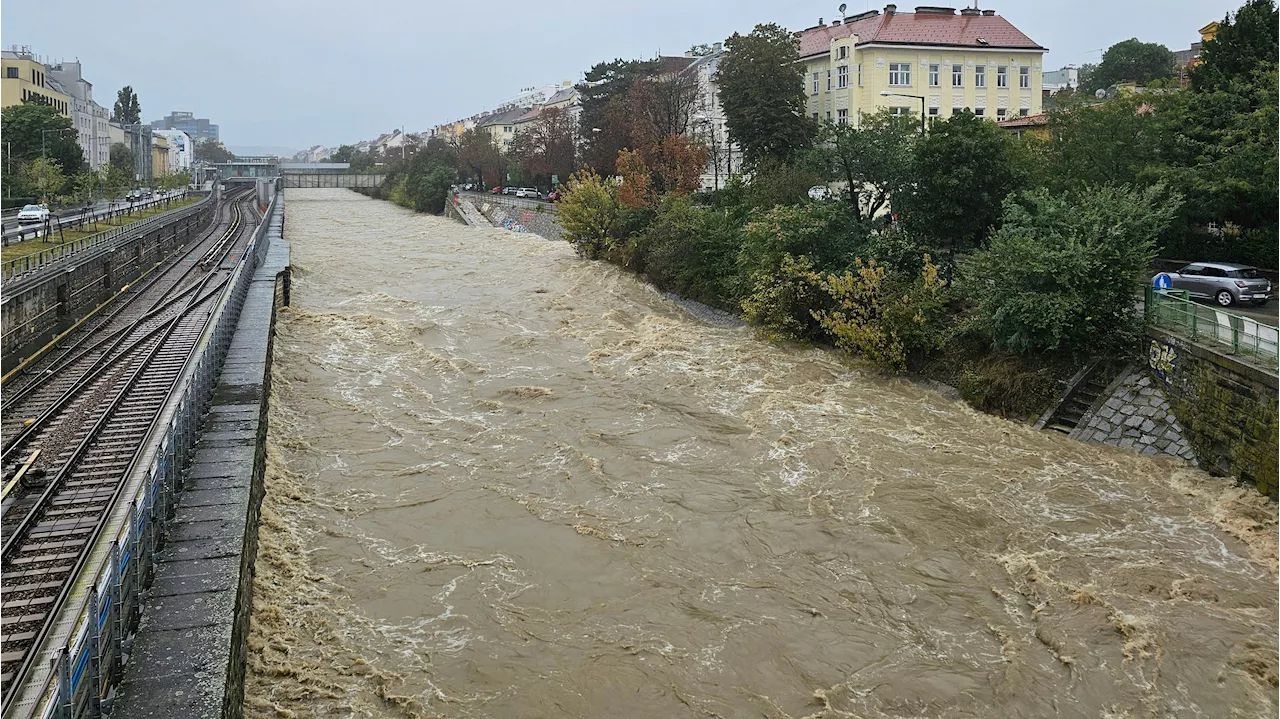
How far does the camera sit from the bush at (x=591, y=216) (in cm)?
4691

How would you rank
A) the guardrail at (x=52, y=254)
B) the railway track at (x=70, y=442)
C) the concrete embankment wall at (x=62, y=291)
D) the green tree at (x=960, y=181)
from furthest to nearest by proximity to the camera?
the guardrail at (x=52, y=254) < the green tree at (x=960, y=181) < the concrete embankment wall at (x=62, y=291) < the railway track at (x=70, y=442)

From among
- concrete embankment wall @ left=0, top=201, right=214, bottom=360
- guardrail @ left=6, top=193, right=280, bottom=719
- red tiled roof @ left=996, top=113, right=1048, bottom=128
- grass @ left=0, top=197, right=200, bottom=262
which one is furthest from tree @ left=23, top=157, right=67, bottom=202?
red tiled roof @ left=996, top=113, right=1048, bottom=128

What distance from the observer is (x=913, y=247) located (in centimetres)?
2605

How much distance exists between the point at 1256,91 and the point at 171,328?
1218 inches

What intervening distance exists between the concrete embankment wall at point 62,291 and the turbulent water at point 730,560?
7320 mm

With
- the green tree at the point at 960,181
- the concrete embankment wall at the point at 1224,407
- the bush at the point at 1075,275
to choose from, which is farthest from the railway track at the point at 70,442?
the green tree at the point at 960,181

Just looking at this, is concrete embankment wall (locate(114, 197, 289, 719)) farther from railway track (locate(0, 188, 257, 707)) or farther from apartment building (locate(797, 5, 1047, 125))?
apartment building (locate(797, 5, 1047, 125))

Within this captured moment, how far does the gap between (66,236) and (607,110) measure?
1386 inches

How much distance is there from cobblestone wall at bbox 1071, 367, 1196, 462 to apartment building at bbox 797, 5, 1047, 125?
37.0 m

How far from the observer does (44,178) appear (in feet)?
188

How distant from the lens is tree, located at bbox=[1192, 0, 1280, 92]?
91.5ft

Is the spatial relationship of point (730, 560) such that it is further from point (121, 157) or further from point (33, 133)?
point (121, 157)

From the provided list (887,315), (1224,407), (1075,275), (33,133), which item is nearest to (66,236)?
(33,133)

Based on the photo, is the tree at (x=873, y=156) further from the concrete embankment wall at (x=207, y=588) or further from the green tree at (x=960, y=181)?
the concrete embankment wall at (x=207, y=588)
